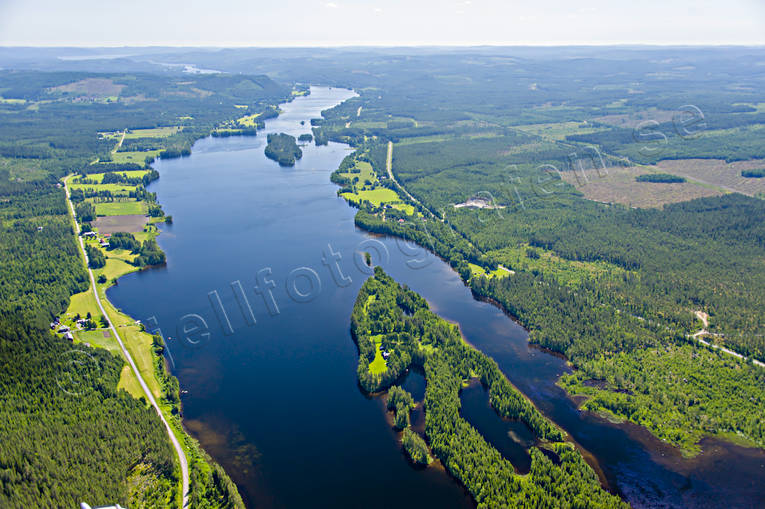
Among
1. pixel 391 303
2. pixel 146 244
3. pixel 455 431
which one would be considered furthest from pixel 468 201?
pixel 455 431

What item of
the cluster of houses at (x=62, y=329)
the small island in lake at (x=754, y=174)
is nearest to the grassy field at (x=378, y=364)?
the cluster of houses at (x=62, y=329)

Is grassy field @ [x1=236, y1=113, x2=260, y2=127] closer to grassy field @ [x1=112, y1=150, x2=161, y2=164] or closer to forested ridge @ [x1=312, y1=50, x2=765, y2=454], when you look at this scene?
grassy field @ [x1=112, y1=150, x2=161, y2=164]

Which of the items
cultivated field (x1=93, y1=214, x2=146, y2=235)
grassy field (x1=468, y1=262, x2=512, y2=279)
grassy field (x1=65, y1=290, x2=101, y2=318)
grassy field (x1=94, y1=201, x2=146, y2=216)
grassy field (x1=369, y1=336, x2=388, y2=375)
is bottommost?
grassy field (x1=94, y1=201, x2=146, y2=216)

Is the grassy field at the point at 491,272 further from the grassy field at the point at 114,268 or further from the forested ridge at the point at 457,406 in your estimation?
the grassy field at the point at 114,268

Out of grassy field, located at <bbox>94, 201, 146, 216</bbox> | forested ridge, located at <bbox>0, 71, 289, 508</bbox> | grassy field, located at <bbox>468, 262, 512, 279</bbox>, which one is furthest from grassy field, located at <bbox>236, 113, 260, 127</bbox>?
grassy field, located at <bbox>468, 262, 512, 279</bbox>

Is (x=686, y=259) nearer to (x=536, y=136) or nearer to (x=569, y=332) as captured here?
(x=569, y=332)

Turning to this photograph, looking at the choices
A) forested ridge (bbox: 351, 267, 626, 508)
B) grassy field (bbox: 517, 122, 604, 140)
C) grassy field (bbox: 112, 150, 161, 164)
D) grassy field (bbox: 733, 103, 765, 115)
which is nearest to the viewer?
forested ridge (bbox: 351, 267, 626, 508)

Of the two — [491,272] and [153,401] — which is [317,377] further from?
[491,272]
